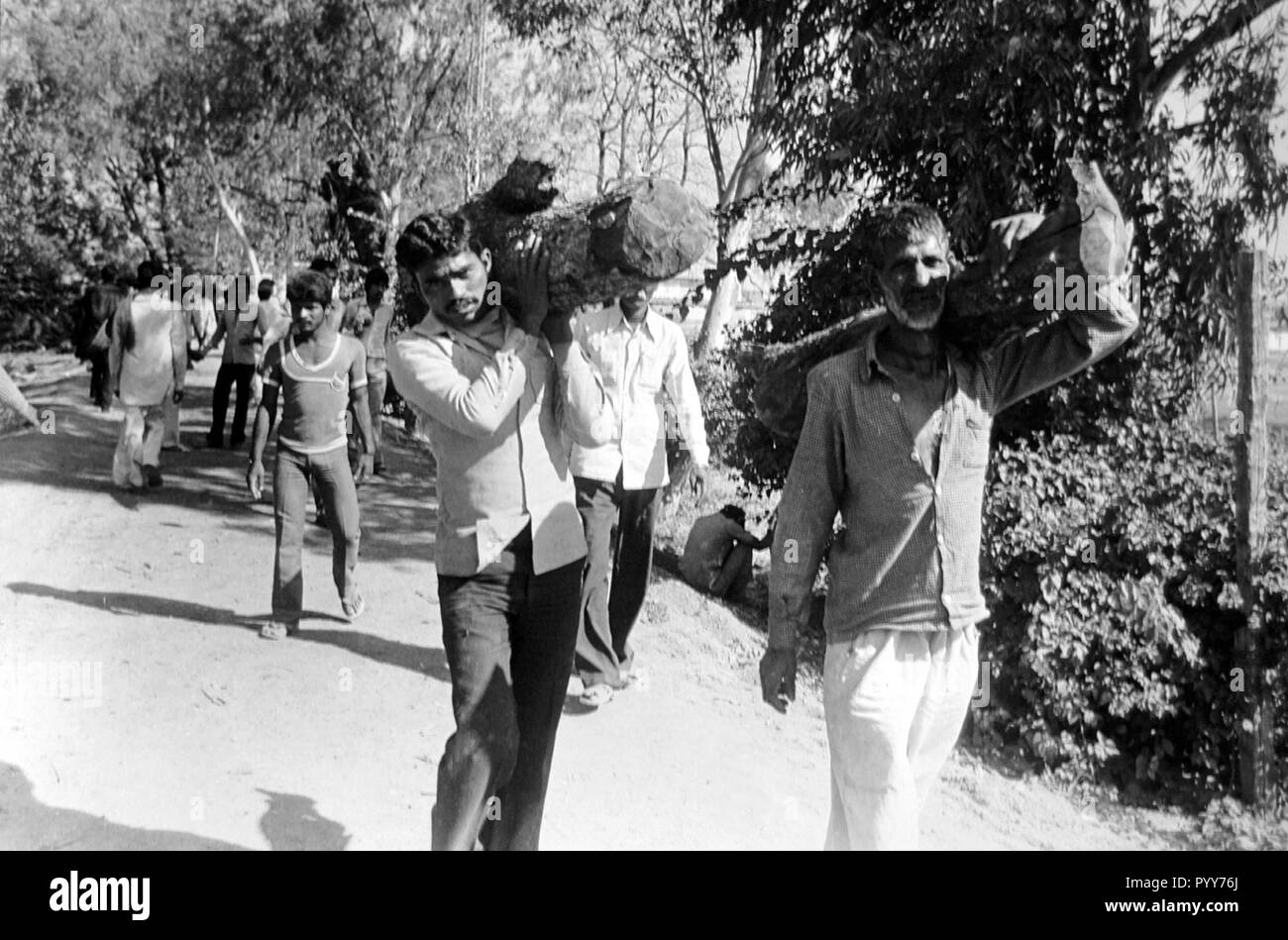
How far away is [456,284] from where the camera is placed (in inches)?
123

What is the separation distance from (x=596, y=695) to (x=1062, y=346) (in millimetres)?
3052

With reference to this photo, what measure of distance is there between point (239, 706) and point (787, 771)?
8.05 ft

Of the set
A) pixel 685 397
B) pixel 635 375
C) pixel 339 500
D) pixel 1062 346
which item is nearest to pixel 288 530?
pixel 339 500

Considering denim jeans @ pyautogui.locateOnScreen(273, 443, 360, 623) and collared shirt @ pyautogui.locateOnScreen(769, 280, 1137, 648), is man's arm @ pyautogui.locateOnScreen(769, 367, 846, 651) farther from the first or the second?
denim jeans @ pyautogui.locateOnScreen(273, 443, 360, 623)

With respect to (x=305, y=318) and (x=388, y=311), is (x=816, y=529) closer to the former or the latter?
(x=305, y=318)

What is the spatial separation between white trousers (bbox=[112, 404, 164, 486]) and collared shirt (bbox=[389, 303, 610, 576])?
6.64 m

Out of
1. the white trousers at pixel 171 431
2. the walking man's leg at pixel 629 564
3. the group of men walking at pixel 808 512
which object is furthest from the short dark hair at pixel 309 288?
the white trousers at pixel 171 431

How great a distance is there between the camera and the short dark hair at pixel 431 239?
309 centimetres

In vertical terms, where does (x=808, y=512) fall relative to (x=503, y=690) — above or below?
above

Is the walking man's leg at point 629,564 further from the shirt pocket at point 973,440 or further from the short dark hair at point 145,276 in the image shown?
the short dark hair at point 145,276

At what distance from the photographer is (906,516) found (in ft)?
9.86

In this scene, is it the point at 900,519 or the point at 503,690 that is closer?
the point at 900,519

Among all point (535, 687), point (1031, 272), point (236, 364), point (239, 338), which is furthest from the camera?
point (236, 364)

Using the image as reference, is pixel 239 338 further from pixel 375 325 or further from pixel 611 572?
pixel 611 572
